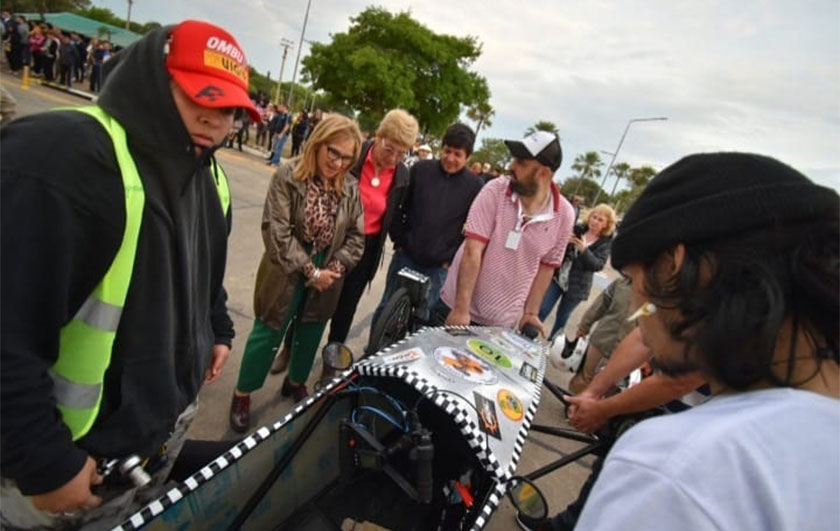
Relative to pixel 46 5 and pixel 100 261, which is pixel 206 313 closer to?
pixel 100 261

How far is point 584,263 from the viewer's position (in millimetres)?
4504

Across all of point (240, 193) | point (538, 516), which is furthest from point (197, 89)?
point (240, 193)

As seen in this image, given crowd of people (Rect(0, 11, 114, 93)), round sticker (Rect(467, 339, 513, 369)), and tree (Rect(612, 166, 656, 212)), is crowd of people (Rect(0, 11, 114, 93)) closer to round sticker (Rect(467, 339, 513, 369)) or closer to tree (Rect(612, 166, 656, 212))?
round sticker (Rect(467, 339, 513, 369))

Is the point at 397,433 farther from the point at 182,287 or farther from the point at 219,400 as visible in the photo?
the point at 219,400

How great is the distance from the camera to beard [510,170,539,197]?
7.50ft

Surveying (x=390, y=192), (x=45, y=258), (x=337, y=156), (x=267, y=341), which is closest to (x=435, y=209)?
(x=390, y=192)

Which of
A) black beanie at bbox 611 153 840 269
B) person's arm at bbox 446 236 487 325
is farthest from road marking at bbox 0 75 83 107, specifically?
black beanie at bbox 611 153 840 269

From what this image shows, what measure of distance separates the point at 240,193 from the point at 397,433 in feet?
24.2

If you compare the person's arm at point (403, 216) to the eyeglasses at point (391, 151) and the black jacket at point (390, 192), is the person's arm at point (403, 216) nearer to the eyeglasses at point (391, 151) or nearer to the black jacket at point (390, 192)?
the black jacket at point (390, 192)

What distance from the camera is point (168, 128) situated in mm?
1003

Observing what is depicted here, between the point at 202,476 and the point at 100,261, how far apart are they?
731 mm

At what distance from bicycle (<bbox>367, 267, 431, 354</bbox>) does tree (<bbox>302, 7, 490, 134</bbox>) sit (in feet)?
87.5

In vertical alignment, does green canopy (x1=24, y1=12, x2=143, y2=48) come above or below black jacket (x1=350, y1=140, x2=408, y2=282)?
above

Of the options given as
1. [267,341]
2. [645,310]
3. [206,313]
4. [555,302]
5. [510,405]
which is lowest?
[267,341]
